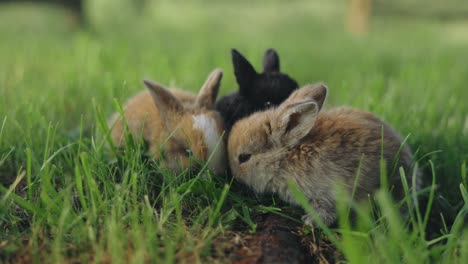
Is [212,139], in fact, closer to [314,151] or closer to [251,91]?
[314,151]

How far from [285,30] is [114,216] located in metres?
11.8

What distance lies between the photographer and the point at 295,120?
298cm

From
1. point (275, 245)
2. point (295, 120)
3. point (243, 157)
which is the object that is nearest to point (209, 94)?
point (243, 157)

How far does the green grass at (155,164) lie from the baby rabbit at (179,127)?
0.15m

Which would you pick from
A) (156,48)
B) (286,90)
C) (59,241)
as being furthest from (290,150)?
(156,48)

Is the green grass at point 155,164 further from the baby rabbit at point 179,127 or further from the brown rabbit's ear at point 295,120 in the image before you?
the brown rabbit's ear at point 295,120

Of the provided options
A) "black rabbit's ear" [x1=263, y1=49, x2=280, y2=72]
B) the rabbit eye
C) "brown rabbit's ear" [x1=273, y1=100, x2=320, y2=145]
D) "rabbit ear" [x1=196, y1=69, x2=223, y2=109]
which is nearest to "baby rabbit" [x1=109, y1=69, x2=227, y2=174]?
"rabbit ear" [x1=196, y1=69, x2=223, y2=109]

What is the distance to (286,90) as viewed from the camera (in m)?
3.84

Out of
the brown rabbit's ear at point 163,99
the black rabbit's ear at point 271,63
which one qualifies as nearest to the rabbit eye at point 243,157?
the brown rabbit's ear at point 163,99

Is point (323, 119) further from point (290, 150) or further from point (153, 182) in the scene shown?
point (153, 182)

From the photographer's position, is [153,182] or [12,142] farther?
[12,142]

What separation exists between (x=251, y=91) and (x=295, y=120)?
93 cm

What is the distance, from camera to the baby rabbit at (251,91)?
3754 millimetres

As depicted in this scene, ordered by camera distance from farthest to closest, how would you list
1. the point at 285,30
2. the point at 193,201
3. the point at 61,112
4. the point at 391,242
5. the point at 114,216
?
the point at 285,30 < the point at 61,112 < the point at 193,201 < the point at 114,216 < the point at 391,242
